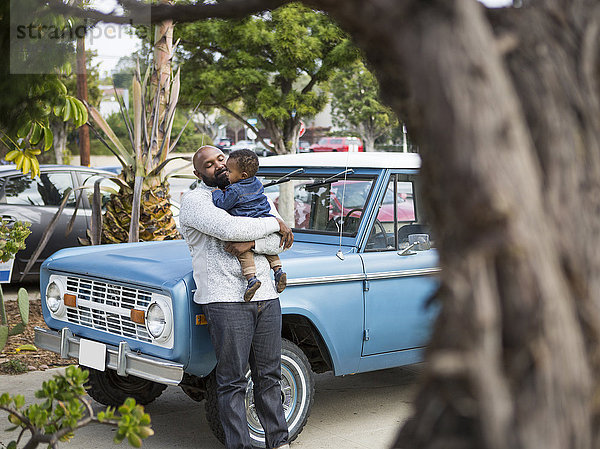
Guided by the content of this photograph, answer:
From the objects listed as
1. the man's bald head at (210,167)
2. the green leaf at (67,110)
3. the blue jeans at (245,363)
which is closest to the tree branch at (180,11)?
the green leaf at (67,110)

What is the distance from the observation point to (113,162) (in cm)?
4556

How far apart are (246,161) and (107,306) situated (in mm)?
1307

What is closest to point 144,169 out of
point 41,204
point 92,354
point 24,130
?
point 41,204

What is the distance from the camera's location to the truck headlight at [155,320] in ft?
14.5

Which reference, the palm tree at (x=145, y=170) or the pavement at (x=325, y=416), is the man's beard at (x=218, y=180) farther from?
the palm tree at (x=145, y=170)

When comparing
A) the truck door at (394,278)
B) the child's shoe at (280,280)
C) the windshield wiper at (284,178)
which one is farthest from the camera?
the windshield wiper at (284,178)

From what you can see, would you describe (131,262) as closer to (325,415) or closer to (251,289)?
(251,289)

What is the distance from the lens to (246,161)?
445 centimetres

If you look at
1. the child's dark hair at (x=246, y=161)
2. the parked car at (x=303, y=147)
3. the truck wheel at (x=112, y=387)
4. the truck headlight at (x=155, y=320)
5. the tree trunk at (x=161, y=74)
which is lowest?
the truck wheel at (x=112, y=387)

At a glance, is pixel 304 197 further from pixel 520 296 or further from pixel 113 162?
pixel 113 162

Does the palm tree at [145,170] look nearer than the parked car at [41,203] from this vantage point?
Yes

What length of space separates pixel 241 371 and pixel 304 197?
1897 millimetres

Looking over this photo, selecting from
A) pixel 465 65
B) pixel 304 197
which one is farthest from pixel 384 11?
pixel 304 197

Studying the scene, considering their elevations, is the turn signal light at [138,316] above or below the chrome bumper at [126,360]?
above
